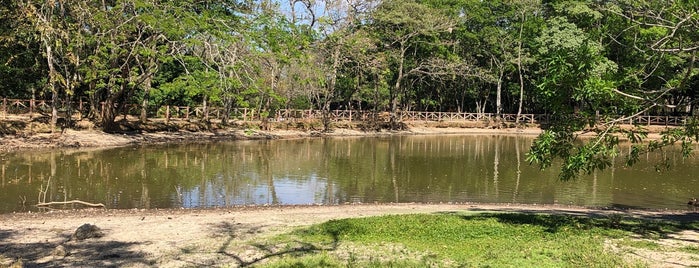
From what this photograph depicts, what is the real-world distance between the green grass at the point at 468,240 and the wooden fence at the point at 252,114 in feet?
15.0

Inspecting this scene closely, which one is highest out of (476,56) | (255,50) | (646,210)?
(476,56)

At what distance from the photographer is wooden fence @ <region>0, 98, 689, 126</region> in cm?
3206

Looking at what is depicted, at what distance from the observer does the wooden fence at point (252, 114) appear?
1262 inches

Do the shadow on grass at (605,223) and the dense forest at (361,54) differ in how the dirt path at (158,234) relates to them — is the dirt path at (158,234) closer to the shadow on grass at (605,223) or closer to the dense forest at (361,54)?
the shadow on grass at (605,223)

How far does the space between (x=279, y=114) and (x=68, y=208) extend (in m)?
32.0

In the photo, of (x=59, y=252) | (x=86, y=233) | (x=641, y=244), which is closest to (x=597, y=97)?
(x=641, y=244)

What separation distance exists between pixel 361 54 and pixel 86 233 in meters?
36.2

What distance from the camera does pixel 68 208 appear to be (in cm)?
1367

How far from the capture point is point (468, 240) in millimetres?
8570

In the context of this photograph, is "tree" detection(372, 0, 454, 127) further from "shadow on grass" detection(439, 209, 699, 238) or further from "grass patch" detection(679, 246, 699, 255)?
"grass patch" detection(679, 246, 699, 255)

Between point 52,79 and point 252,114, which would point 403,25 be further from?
point 52,79

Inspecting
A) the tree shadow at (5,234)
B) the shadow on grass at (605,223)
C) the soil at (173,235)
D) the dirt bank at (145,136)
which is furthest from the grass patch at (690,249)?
the dirt bank at (145,136)

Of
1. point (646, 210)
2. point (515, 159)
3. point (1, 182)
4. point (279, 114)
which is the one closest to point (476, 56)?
point (279, 114)

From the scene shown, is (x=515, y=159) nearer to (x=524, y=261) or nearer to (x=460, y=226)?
(x=460, y=226)
